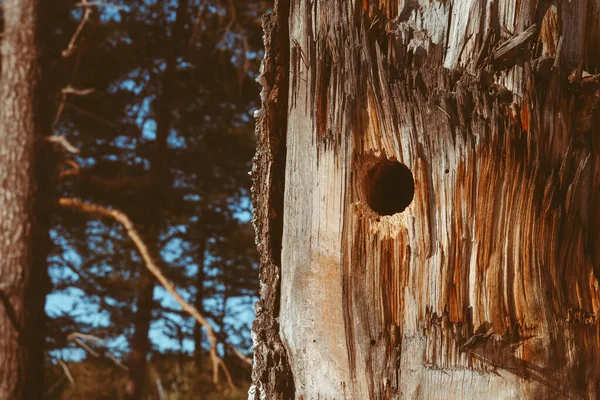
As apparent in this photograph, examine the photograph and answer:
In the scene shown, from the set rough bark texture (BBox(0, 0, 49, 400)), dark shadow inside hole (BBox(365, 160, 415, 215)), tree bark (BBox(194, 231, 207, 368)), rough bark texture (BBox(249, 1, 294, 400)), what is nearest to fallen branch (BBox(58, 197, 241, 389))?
rough bark texture (BBox(0, 0, 49, 400))

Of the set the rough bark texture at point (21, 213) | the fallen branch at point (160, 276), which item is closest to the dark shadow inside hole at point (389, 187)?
the fallen branch at point (160, 276)

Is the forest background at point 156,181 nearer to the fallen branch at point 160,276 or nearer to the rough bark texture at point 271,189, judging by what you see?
the fallen branch at point 160,276

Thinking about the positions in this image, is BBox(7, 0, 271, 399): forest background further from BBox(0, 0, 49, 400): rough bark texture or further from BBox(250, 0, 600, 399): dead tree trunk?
BBox(250, 0, 600, 399): dead tree trunk

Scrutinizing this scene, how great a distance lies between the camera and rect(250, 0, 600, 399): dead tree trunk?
4.23 ft

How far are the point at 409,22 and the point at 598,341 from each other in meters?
0.82

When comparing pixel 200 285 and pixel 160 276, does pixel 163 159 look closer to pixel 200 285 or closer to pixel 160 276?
pixel 200 285

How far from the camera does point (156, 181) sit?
10062mm

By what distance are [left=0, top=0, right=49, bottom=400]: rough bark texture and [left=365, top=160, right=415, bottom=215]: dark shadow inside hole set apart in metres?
4.86

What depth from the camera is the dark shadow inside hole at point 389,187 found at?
1462 millimetres

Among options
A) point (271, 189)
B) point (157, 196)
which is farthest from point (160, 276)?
point (157, 196)

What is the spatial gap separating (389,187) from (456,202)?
0.28m

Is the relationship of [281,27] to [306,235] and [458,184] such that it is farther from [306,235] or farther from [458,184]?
[458,184]

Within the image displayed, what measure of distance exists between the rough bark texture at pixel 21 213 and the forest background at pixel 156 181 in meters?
3.54

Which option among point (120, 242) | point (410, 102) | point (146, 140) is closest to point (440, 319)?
point (410, 102)
